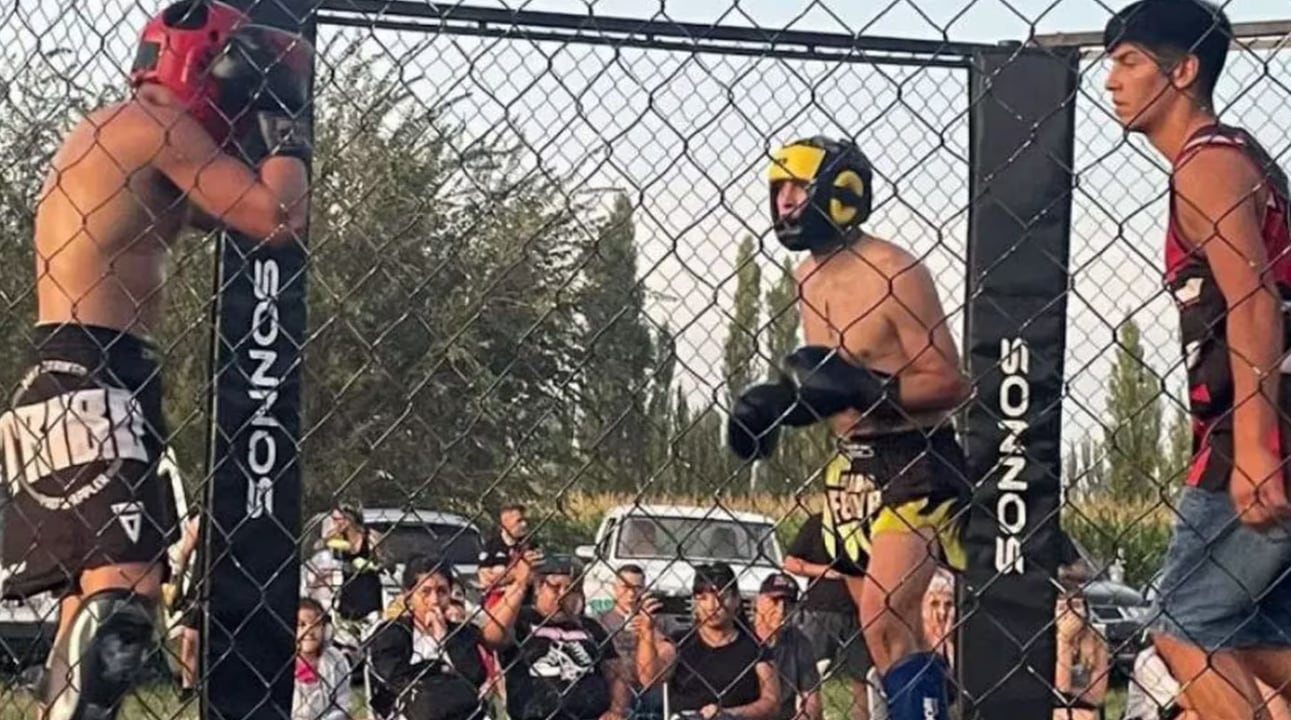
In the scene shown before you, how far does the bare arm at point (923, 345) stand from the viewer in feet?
8.66

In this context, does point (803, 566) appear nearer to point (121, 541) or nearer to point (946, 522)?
point (946, 522)

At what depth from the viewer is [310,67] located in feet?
7.99

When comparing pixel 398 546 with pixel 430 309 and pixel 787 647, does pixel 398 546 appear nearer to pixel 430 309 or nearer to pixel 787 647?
pixel 787 647

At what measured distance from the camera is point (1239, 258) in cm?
231

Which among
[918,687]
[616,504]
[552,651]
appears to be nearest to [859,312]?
[918,687]

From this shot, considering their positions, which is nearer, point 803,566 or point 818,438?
point 818,438

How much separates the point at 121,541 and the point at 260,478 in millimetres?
225

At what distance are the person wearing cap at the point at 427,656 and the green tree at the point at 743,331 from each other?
1.08 metres

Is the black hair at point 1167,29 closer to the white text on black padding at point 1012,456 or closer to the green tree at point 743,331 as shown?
the green tree at point 743,331

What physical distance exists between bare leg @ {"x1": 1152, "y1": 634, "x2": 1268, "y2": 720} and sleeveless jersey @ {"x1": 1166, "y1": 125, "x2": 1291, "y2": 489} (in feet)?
1.14

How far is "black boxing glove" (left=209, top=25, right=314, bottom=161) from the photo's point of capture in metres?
2.37

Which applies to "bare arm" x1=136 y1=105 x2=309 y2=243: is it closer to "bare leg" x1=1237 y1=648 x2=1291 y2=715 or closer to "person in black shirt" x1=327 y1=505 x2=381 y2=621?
"person in black shirt" x1=327 y1=505 x2=381 y2=621

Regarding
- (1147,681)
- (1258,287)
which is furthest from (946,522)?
(1147,681)

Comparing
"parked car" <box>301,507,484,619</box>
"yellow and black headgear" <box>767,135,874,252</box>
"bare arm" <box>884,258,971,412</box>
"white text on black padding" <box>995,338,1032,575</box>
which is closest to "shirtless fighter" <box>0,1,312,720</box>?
"parked car" <box>301,507,484,619</box>
